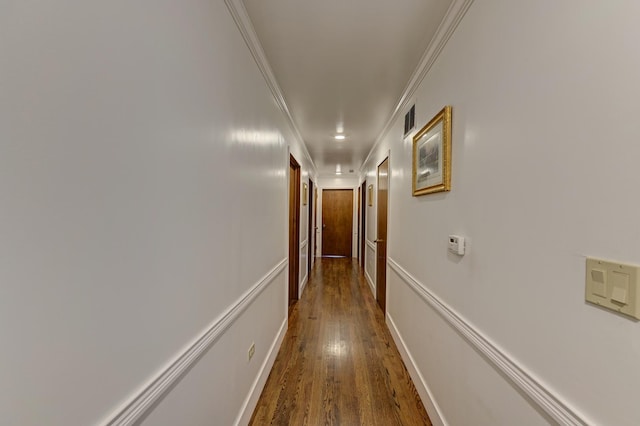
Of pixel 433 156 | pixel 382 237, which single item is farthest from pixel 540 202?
pixel 382 237

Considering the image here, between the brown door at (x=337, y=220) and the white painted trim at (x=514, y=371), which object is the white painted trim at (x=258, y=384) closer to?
the white painted trim at (x=514, y=371)

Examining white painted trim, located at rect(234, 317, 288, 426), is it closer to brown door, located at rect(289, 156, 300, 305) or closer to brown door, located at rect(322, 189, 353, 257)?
brown door, located at rect(289, 156, 300, 305)

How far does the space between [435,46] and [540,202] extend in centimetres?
124

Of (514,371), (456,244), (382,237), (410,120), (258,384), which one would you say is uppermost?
(410,120)

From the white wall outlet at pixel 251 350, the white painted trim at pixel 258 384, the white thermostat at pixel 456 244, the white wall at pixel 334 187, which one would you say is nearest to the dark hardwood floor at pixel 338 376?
the white painted trim at pixel 258 384

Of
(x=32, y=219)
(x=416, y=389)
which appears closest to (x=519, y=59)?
(x=32, y=219)

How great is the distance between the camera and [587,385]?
69cm

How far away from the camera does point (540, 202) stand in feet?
2.79

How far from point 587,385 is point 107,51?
4.70 feet

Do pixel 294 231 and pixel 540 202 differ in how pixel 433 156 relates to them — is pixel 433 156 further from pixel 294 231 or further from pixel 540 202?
pixel 294 231

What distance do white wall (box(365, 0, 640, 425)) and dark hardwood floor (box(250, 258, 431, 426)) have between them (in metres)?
0.45

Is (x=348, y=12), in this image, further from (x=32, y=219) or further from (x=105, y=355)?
(x=105, y=355)

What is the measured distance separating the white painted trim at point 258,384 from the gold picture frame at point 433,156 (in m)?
1.67

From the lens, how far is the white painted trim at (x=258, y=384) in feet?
5.10
